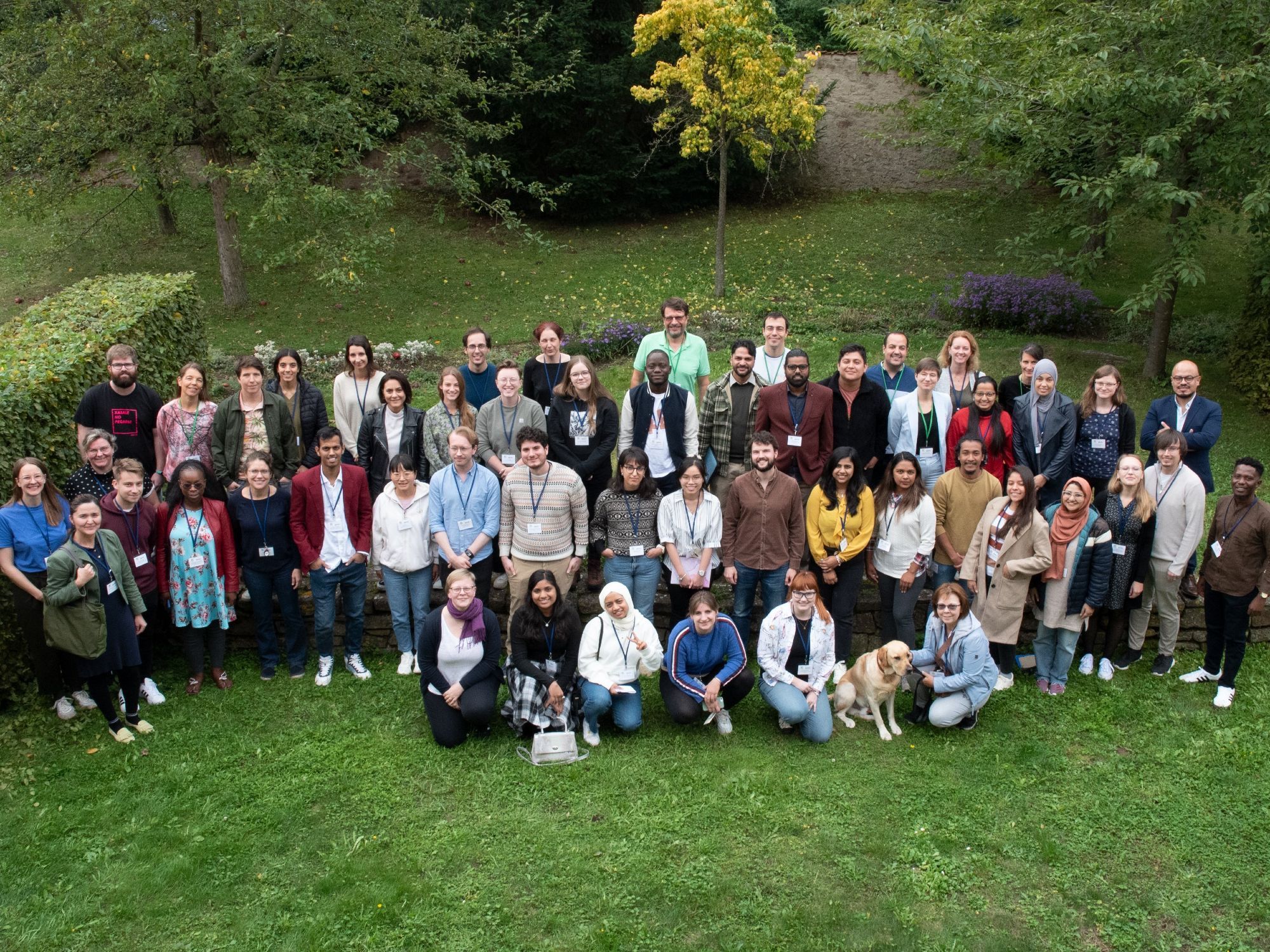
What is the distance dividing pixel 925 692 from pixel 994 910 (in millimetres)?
1681

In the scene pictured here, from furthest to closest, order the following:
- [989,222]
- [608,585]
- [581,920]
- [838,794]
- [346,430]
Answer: [989,222], [346,430], [608,585], [838,794], [581,920]

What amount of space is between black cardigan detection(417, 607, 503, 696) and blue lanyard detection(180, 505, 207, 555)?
5.73 ft

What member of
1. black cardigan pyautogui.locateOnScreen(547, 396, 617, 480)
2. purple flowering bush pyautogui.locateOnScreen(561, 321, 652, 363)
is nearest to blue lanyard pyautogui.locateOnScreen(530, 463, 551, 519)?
black cardigan pyautogui.locateOnScreen(547, 396, 617, 480)

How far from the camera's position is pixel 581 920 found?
4.78 m

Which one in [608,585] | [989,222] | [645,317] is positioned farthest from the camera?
[989,222]

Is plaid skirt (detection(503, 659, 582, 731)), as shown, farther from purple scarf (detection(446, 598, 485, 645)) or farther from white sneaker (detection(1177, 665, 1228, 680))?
white sneaker (detection(1177, 665, 1228, 680))

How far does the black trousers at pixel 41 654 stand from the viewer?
6090 mm

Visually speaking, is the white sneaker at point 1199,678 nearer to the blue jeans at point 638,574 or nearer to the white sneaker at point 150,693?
the blue jeans at point 638,574

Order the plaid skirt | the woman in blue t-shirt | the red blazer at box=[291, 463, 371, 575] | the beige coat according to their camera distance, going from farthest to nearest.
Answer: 1. the red blazer at box=[291, 463, 371, 575]
2. the beige coat
3. the plaid skirt
4. the woman in blue t-shirt

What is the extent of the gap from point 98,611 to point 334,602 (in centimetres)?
158

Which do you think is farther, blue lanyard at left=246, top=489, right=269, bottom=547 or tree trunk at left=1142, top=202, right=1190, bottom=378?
tree trunk at left=1142, top=202, right=1190, bottom=378

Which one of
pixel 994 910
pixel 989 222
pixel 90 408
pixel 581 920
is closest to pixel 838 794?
pixel 994 910

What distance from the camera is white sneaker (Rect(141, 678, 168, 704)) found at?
6.58 m

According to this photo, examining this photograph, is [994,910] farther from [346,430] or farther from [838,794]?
[346,430]
